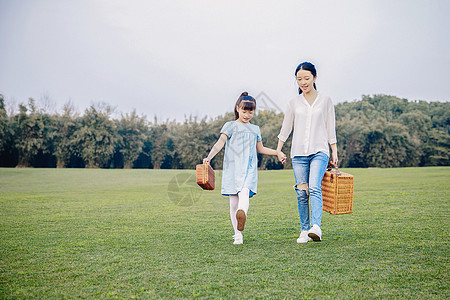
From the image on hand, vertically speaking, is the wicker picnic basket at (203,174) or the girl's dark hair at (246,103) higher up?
the girl's dark hair at (246,103)

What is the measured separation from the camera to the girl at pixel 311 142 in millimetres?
3672

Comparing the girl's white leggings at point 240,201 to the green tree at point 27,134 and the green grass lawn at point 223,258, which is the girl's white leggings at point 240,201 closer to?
the green grass lawn at point 223,258

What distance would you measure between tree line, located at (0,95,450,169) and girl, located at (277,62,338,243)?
2798 centimetres

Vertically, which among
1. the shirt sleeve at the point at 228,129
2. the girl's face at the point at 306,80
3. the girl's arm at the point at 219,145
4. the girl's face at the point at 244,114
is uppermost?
the girl's face at the point at 306,80

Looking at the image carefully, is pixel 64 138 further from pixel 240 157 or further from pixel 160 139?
pixel 240 157

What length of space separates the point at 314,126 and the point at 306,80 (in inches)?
20.1

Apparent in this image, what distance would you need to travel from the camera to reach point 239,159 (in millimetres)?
3904

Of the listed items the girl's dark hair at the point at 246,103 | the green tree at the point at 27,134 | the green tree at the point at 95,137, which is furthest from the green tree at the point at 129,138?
the girl's dark hair at the point at 246,103

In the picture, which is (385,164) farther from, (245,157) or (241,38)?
(245,157)

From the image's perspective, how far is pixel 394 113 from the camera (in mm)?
45062

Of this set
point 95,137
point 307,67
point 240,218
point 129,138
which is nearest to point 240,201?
point 240,218

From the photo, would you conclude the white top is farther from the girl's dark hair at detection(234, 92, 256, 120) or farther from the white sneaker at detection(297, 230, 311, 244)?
the white sneaker at detection(297, 230, 311, 244)

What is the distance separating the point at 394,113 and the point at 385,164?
1246 cm

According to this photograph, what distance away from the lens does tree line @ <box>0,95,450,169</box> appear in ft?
A: 93.7
